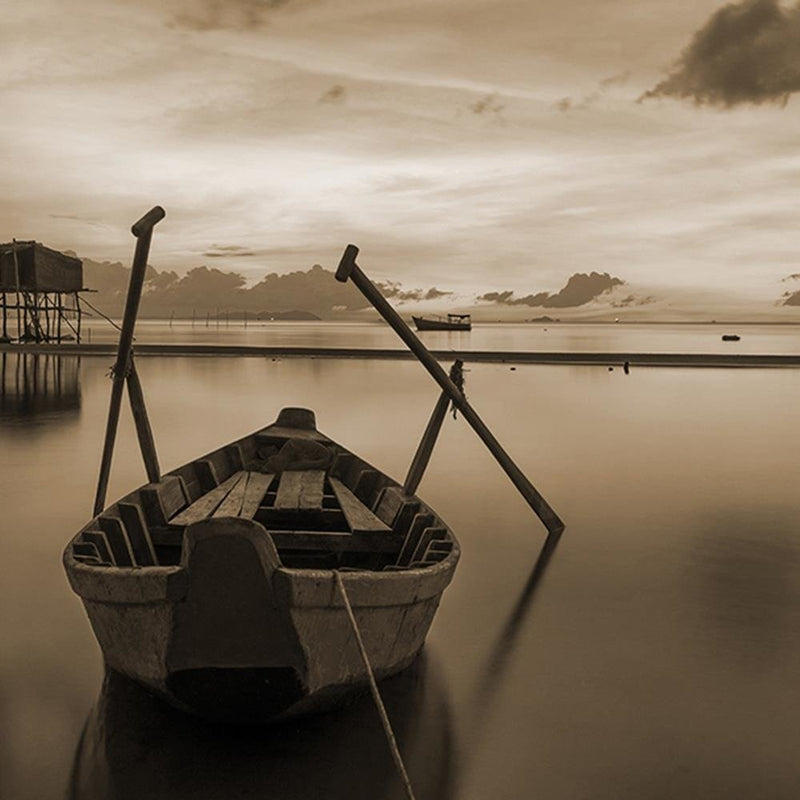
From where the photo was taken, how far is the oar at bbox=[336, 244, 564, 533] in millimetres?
10250

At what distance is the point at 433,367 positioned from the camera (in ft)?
36.5

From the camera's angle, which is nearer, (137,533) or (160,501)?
(137,533)

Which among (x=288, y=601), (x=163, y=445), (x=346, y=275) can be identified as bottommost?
(x=163, y=445)

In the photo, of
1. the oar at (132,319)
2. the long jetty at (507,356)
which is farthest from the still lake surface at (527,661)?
the long jetty at (507,356)

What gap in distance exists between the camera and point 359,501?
927 cm

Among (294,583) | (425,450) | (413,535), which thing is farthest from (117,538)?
(425,450)

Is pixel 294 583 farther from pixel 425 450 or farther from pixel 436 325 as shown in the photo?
pixel 436 325

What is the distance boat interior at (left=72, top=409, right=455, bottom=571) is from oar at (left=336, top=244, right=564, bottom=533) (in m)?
1.56

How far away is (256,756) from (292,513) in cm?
324

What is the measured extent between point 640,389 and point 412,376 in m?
12.5

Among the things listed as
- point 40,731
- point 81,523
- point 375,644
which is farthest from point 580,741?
point 81,523

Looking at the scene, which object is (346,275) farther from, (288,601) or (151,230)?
(288,601)

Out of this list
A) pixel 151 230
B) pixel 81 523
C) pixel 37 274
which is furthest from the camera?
pixel 37 274

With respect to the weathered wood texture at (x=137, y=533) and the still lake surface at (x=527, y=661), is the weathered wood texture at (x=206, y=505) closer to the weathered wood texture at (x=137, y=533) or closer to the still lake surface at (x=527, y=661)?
the weathered wood texture at (x=137, y=533)
